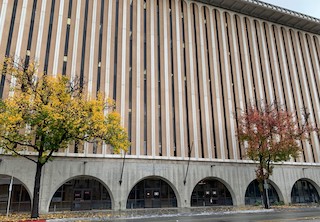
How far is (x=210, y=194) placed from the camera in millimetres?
33438

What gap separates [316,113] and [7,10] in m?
43.3

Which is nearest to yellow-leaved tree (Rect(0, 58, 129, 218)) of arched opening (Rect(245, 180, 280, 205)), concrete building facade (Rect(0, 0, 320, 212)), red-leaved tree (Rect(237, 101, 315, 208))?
concrete building facade (Rect(0, 0, 320, 212))

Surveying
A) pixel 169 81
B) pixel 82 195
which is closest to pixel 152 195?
pixel 82 195

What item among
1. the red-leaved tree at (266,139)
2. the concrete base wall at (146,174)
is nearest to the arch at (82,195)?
the concrete base wall at (146,174)

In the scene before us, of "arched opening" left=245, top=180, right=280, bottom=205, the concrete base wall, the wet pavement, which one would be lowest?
the wet pavement

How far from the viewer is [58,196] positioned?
1064 inches

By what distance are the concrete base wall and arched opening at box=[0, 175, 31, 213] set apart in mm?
1875

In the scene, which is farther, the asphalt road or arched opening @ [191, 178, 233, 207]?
arched opening @ [191, 178, 233, 207]

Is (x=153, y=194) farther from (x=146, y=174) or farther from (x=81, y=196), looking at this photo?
(x=81, y=196)

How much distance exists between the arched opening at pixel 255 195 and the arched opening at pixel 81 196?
17.8m

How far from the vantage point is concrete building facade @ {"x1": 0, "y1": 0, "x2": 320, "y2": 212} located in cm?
2805

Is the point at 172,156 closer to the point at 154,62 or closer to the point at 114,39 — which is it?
the point at 154,62

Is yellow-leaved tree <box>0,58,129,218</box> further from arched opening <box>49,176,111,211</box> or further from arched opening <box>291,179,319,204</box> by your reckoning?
arched opening <box>291,179,319,204</box>

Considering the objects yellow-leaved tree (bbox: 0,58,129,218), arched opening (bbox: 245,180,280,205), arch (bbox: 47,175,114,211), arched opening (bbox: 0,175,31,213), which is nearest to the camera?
yellow-leaved tree (bbox: 0,58,129,218)
